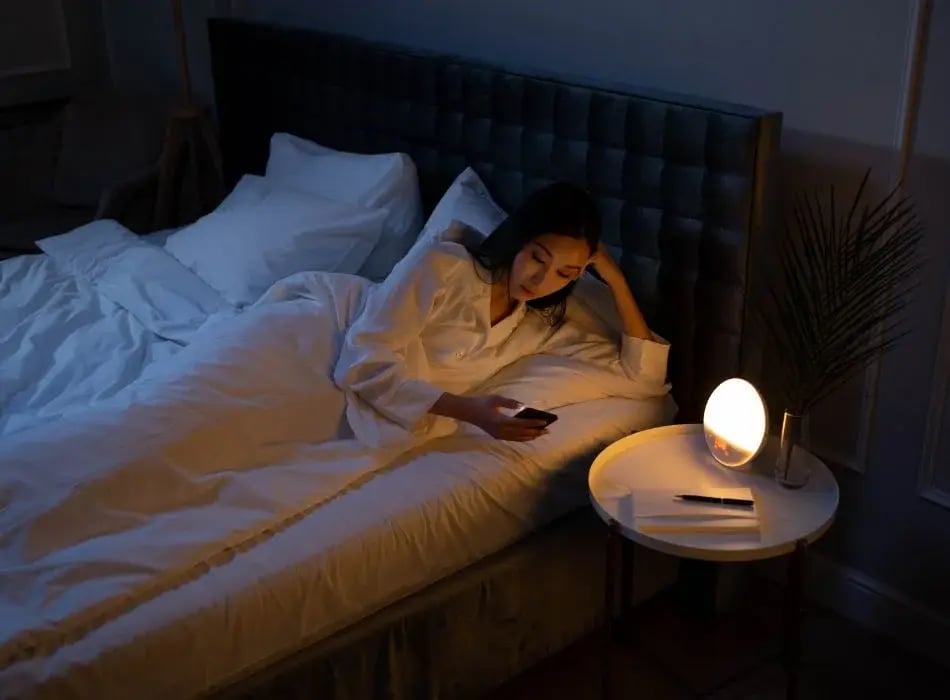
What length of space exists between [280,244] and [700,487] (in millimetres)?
1276

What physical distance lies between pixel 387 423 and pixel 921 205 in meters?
1.08

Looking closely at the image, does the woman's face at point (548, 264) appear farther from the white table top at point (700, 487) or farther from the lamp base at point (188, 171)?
the lamp base at point (188, 171)

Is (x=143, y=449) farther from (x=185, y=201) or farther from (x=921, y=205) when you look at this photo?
(x=185, y=201)

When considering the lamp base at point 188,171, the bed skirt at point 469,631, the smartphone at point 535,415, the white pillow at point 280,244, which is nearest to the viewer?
the bed skirt at point 469,631

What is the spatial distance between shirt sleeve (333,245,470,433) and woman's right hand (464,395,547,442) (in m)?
0.08

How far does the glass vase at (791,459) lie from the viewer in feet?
6.27

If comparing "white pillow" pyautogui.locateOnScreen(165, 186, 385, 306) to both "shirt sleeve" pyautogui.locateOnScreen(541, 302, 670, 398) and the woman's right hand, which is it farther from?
the woman's right hand

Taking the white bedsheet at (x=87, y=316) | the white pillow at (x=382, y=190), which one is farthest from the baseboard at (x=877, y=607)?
the white bedsheet at (x=87, y=316)

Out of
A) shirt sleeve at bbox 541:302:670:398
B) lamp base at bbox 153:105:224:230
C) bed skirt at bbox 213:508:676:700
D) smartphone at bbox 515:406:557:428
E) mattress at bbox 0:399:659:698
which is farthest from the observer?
lamp base at bbox 153:105:224:230

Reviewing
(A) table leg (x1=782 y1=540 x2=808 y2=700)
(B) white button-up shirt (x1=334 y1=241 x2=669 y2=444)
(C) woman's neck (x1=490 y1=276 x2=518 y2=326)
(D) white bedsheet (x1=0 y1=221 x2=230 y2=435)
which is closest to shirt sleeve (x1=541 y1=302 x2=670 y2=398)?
(B) white button-up shirt (x1=334 y1=241 x2=669 y2=444)

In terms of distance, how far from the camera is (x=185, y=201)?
3.69 m

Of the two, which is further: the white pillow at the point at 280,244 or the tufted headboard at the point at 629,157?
the white pillow at the point at 280,244

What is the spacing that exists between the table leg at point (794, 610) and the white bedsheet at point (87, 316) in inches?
51.2

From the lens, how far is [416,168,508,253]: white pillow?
7.96ft
